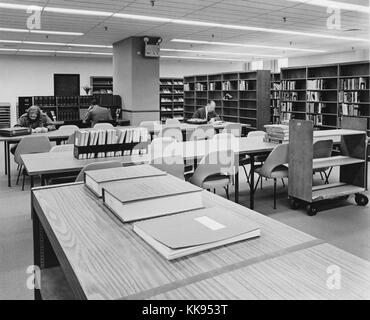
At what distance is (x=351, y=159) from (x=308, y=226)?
1424mm

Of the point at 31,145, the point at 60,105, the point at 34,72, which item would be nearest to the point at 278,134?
the point at 31,145

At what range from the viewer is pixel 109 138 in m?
3.91

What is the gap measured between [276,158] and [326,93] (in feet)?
17.0

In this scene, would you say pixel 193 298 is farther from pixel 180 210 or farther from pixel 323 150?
pixel 323 150

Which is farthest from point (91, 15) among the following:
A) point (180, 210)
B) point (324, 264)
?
point (324, 264)

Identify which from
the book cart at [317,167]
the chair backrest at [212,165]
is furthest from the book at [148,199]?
the book cart at [317,167]

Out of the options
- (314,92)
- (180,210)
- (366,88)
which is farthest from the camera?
(314,92)

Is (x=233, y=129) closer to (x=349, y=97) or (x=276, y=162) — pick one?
(x=349, y=97)

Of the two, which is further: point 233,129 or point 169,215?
point 233,129

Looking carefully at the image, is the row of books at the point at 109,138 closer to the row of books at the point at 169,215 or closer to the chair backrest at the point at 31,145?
the chair backrest at the point at 31,145

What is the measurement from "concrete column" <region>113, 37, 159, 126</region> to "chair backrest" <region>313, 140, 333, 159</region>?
571 cm

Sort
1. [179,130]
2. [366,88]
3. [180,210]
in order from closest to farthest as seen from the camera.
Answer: [180,210], [179,130], [366,88]

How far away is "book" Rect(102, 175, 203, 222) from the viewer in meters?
1.33

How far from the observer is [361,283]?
3.01ft
